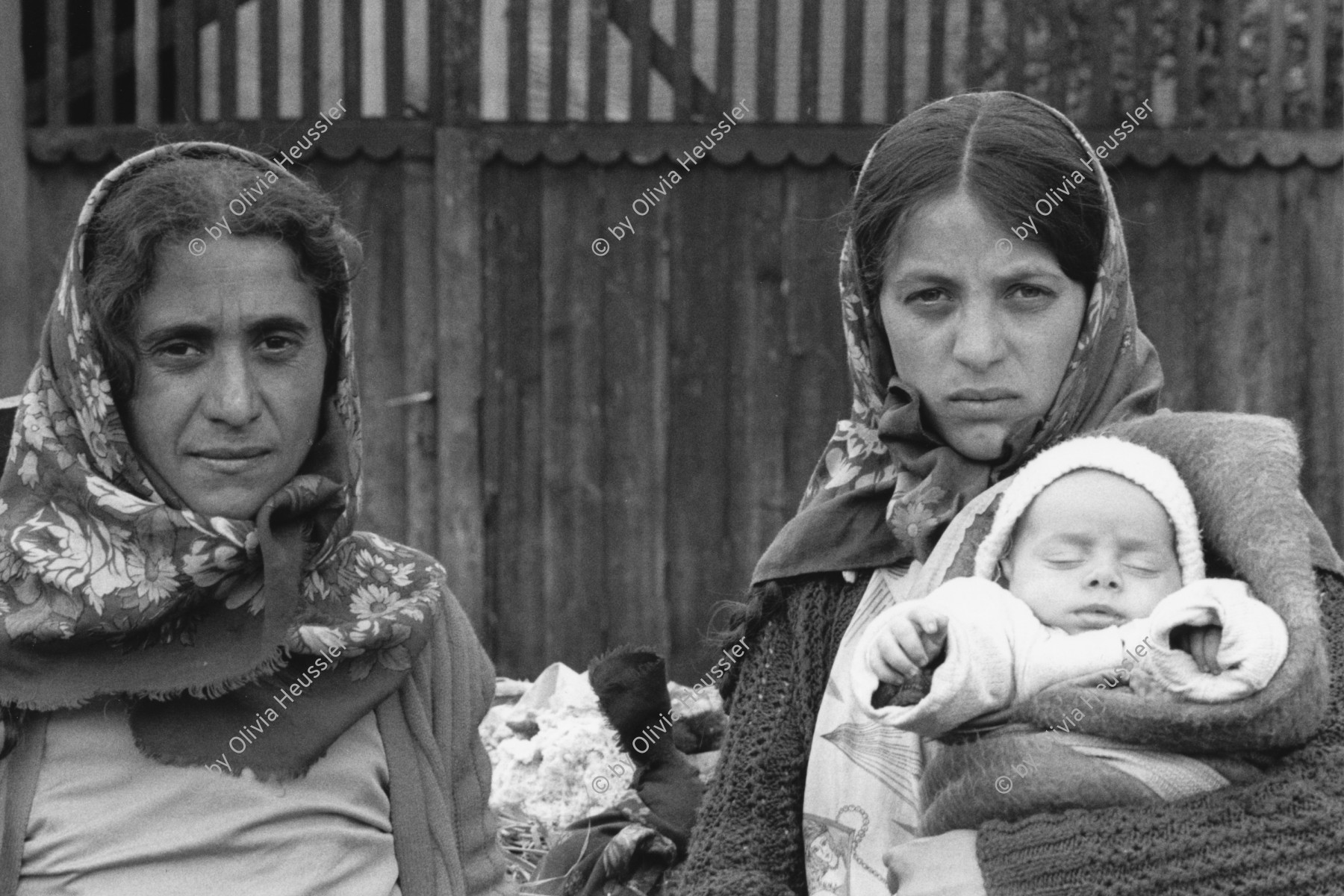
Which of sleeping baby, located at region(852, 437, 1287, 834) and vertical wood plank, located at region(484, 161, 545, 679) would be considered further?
vertical wood plank, located at region(484, 161, 545, 679)

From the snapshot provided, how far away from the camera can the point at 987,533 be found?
2672 mm

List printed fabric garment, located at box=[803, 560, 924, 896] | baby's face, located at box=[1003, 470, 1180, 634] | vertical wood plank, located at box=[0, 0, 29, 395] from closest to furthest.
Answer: baby's face, located at box=[1003, 470, 1180, 634]
printed fabric garment, located at box=[803, 560, 924, 896]
vertical wood plank, located at box=[0, 0, 29, 395]

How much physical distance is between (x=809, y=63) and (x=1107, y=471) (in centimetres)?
418

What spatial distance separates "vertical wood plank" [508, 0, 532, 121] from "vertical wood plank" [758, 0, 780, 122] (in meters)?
0.73

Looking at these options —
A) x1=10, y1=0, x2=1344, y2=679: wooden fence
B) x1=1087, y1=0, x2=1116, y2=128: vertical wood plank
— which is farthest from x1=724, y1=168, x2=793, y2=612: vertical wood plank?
x1=1087, y1=0, x2=1116, y2=128: vertical wood plank

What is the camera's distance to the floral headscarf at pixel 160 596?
277cm

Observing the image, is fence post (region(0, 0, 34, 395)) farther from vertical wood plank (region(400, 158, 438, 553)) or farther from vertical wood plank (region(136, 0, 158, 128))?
vertical wood plank (region(400, 158, 438, 553))

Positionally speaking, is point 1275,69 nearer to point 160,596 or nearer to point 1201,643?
point 1201,643

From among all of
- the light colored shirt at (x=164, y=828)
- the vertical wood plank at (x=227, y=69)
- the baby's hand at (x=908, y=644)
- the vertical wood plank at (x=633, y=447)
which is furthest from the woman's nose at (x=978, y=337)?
the vertical wood plank at (x=227, y=69)

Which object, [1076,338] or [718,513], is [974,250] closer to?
[1076,338]

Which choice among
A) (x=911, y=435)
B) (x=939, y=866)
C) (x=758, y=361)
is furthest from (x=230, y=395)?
(x=758, y=361)

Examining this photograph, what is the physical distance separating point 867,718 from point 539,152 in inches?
165

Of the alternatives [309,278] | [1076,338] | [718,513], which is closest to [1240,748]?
[1076,338]

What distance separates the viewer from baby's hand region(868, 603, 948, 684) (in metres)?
2.46
